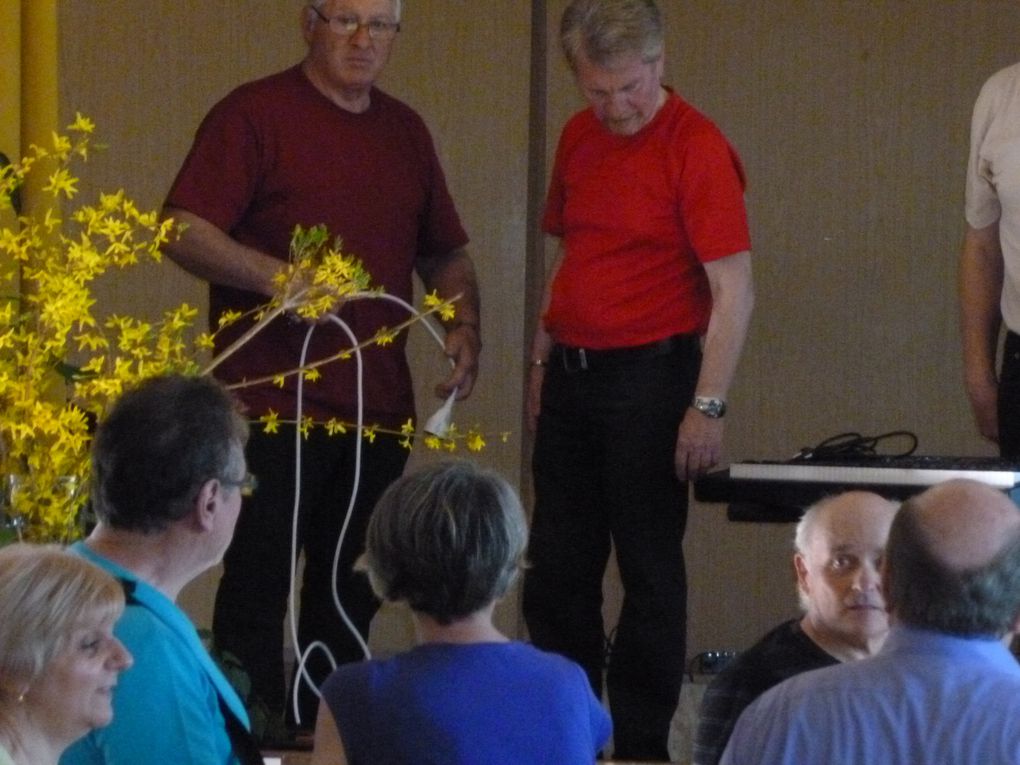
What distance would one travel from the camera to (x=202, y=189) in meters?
3.38

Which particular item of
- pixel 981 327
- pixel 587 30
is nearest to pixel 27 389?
pixel 587 30

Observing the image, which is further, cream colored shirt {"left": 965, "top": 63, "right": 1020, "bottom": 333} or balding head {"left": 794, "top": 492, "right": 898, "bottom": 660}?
cream colored shirt {"left": 965, "top": 63, "right": 1020, "bottom": 333}

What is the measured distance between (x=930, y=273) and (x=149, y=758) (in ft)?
11.7

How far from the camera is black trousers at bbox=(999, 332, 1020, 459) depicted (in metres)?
3.45

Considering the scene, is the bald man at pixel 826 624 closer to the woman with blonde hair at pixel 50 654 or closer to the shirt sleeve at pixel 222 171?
the woman with blonde hair at pixel 50 654

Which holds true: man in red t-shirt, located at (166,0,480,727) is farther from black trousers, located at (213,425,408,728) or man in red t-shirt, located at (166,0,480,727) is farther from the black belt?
the black belt

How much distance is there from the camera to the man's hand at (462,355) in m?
3.53

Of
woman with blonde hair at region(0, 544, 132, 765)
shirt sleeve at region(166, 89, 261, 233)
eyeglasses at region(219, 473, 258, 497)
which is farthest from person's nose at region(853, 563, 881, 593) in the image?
shirt sleeve at region(166, 89, 261, 233)

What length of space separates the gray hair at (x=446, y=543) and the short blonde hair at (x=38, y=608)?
31 centimetres

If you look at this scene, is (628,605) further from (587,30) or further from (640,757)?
(587,30)

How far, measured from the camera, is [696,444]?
11.0ft

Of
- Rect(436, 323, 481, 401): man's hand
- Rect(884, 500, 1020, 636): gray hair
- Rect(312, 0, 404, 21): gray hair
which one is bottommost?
Rect(884, 500, 1020, 636): gray hair

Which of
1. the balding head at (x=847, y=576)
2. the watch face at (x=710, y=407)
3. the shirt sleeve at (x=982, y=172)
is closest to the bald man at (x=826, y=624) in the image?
the balding head at (x=847, y=576)

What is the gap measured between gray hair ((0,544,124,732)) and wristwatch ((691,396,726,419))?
5.69ft
